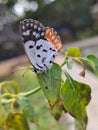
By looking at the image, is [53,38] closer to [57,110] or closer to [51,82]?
[51,82]

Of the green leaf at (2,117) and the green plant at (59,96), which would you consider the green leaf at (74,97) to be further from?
the green leaf at (2,117)

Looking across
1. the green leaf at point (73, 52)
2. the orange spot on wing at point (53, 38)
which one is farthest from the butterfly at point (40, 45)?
the green leaf at point (73, 52)

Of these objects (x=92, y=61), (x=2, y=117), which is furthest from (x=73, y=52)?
(x=2, y=117)

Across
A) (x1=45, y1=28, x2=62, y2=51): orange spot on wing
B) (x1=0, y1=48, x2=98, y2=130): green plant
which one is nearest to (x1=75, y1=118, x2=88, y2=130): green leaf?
(x1=0, y1=48, x2=98, y2=130): green plant

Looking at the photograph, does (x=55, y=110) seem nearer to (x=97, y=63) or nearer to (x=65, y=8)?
(x=97, y=63)

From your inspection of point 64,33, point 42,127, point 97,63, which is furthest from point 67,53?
point 64,33
